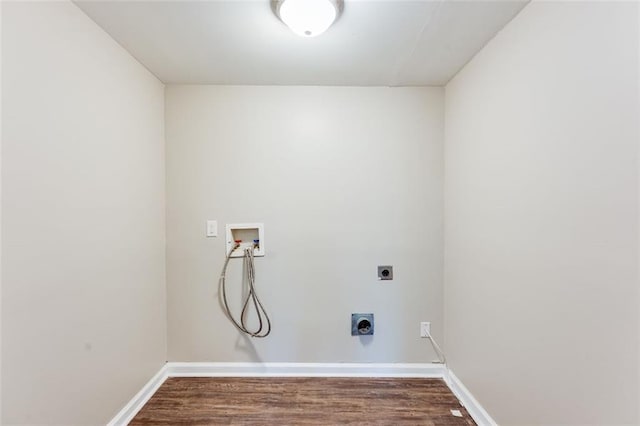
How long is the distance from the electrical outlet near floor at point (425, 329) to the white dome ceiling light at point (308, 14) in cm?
205

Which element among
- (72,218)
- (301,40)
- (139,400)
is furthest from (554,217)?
(139,400)

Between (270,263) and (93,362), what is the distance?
1.08 metres

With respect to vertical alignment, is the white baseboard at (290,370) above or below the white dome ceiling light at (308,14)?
below

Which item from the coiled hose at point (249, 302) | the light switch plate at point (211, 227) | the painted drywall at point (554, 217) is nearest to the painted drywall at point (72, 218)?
the light switch plate at point (211, 227)

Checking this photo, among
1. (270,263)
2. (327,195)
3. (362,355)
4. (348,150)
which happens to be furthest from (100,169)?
(362,355)

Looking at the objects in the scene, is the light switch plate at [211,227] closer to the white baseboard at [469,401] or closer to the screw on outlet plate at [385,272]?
the screw on outlet plate at [385,272]

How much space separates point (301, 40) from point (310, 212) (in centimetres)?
109

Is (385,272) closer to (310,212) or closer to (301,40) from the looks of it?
(310,212)

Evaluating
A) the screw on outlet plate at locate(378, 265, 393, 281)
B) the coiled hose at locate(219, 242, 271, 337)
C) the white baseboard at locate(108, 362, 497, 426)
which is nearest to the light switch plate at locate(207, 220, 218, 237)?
the coiled hose at locate(219, 242, 271, 337)

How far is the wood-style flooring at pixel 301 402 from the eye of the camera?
5.09 ft

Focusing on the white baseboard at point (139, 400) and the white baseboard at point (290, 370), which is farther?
the white baseboard at point (290, 370)

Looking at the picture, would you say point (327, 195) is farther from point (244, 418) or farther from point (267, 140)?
point (244, 418)

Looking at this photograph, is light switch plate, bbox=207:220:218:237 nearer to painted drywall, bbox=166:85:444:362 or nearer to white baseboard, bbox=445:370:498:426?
painted drywall, bbox=166:85:444:362

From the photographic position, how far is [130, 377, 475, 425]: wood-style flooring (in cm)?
155
